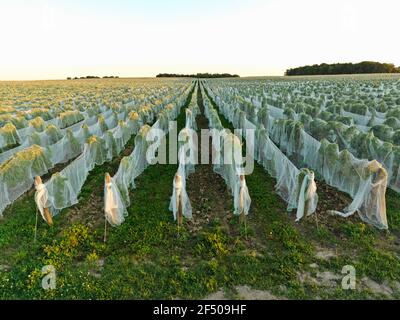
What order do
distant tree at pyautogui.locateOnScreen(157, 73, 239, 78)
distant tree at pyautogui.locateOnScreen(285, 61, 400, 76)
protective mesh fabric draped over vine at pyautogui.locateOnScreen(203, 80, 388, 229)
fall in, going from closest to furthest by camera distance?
protective mesh fabric draped over vine at pyautogui.locateOnScreen(203, 80, 388, 229), distant tree at pyautogui.locateOnScreen(285, 61, 400, 76), distant tree at pyautogui.locateOnScreen(157, 73, 239, 78)

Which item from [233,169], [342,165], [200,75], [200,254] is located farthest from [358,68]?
[200,254]

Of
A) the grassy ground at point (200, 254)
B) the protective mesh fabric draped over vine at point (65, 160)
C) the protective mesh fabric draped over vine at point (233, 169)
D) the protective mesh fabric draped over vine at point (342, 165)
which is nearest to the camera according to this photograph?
the grassy ground at point (200, 254)

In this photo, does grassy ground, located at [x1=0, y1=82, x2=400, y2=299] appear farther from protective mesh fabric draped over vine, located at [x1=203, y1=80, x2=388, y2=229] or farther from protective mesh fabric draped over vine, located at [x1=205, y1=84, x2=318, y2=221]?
protective mesh fabric draped over vine, located at [x1=203, y1=80, x2=388, y2=229]

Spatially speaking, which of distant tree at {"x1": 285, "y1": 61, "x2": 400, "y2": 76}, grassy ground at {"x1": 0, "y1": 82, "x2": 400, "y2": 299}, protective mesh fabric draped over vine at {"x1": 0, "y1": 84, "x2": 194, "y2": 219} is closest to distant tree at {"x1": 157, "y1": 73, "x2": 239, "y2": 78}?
distant tree at {"x1": 285, "y1": 61, "x2": 400, "y2": 76}

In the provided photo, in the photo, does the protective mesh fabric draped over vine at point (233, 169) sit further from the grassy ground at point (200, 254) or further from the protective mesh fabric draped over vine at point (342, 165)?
the protective mesh fabric draped over vine at point (342, 165)

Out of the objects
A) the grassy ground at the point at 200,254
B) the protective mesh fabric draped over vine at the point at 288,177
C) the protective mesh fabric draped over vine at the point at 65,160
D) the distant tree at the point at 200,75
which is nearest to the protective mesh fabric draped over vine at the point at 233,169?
the grassy ground at the point at 200,254

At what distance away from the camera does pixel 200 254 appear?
6.78 meters

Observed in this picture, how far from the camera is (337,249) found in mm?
6781

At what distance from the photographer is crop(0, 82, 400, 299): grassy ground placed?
5703mm

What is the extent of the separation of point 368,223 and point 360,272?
2.12 meters

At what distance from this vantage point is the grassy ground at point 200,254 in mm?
5703
